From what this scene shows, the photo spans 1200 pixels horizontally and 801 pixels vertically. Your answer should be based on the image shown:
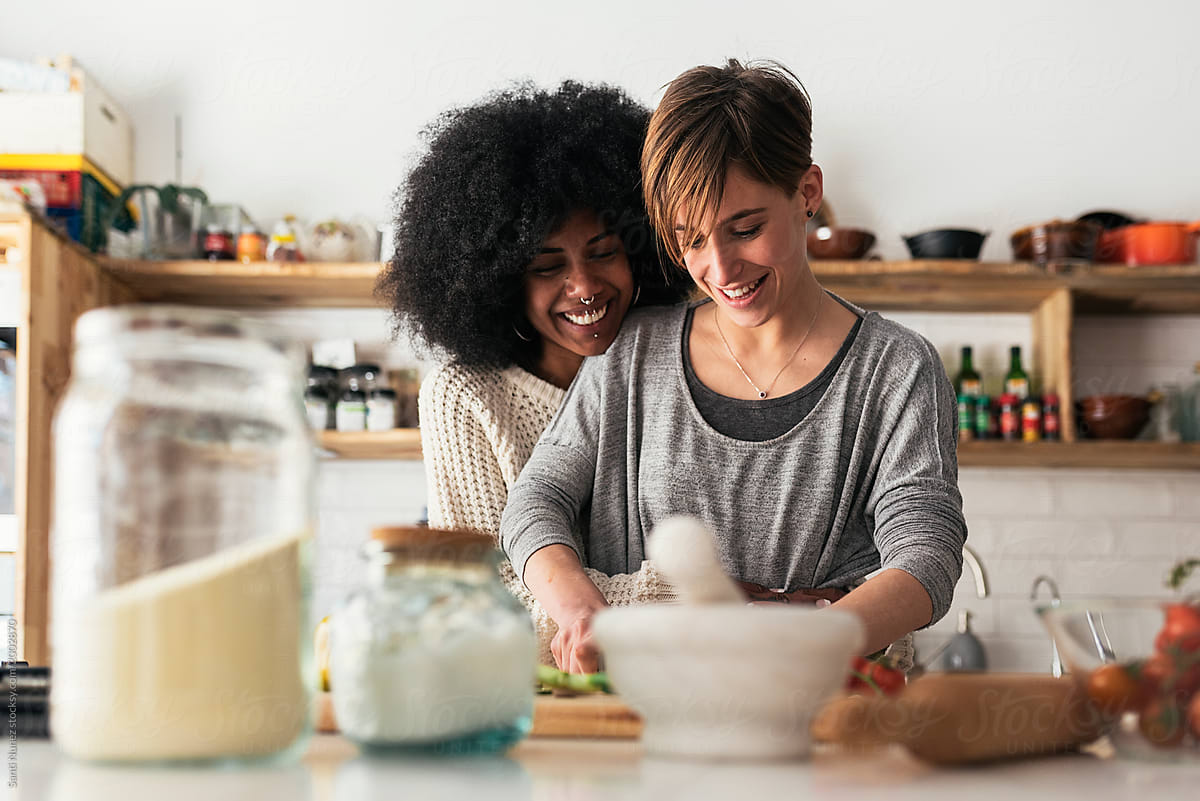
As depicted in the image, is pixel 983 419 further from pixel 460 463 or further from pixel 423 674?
pixel 423 674

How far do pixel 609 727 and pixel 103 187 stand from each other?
322 centimetres

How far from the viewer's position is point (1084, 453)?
11.0ft

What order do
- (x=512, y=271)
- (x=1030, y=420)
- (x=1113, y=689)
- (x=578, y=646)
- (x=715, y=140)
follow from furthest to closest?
(x=1030, y=420) → (x=512, y=271) → (x=715, y=140) → (x=578, y=646) → (x=1113, y=689)

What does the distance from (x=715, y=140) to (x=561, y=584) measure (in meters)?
0.59

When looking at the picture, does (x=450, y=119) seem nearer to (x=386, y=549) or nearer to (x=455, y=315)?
(x=455, y=315)

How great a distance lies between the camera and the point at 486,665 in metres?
0.60

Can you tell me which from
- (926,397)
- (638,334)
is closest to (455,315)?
(638,334)

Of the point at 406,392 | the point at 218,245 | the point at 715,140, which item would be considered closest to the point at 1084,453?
the point at 406,392

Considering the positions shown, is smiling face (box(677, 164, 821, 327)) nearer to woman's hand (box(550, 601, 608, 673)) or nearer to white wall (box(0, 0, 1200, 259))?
woman's hand (box(550, 601, 608, 673))

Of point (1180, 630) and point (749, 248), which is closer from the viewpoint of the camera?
point (1180, 630)

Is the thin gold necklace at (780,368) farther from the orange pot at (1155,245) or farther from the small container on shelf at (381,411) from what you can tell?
the orange pot at (1155,245)

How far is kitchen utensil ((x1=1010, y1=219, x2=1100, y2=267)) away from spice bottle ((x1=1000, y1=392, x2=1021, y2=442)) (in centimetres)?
39

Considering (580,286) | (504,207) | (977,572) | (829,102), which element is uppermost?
(829,102)

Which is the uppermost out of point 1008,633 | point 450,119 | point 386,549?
point 450,119
